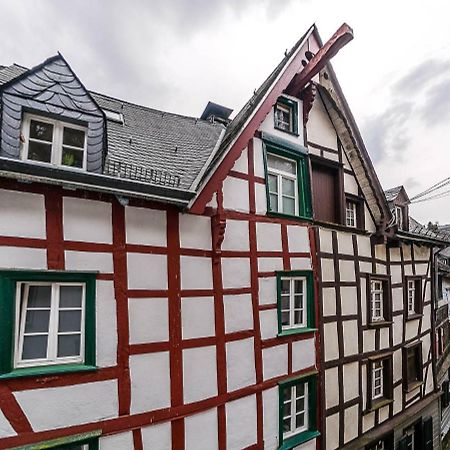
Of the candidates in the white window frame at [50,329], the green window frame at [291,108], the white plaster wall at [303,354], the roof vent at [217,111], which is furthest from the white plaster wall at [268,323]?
the roof vent at [217,111]

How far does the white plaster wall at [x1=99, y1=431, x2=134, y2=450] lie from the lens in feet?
14.7

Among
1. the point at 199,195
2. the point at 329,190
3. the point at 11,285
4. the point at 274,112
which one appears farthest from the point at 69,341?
the point at 329,190

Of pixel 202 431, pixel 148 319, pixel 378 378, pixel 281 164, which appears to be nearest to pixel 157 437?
pixel 202 431

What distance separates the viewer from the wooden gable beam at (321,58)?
697cm

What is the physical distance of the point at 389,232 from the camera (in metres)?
9.00

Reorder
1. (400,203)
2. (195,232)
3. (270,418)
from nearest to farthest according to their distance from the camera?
(195,232), (270,418), (400,203)

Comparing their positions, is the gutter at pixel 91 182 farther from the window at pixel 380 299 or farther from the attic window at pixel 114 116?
the window at pixel 380 299

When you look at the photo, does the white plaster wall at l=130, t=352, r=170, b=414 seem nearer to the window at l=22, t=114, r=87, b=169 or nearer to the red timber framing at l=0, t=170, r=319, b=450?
the red timber framing at l=0, t=170, r=319, b=450

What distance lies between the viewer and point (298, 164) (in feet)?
25.0

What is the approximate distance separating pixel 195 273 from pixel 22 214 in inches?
106

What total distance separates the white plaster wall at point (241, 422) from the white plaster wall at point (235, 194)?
3542 millimetres

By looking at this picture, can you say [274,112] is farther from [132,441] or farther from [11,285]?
[132,441]

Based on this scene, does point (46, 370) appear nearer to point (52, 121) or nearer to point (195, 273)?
point (195, 273)

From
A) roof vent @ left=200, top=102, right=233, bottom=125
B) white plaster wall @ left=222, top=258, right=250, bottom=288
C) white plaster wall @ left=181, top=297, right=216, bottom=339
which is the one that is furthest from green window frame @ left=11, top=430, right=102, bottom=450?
roof vent @ left=200, top=102, right=233, bottom=125
